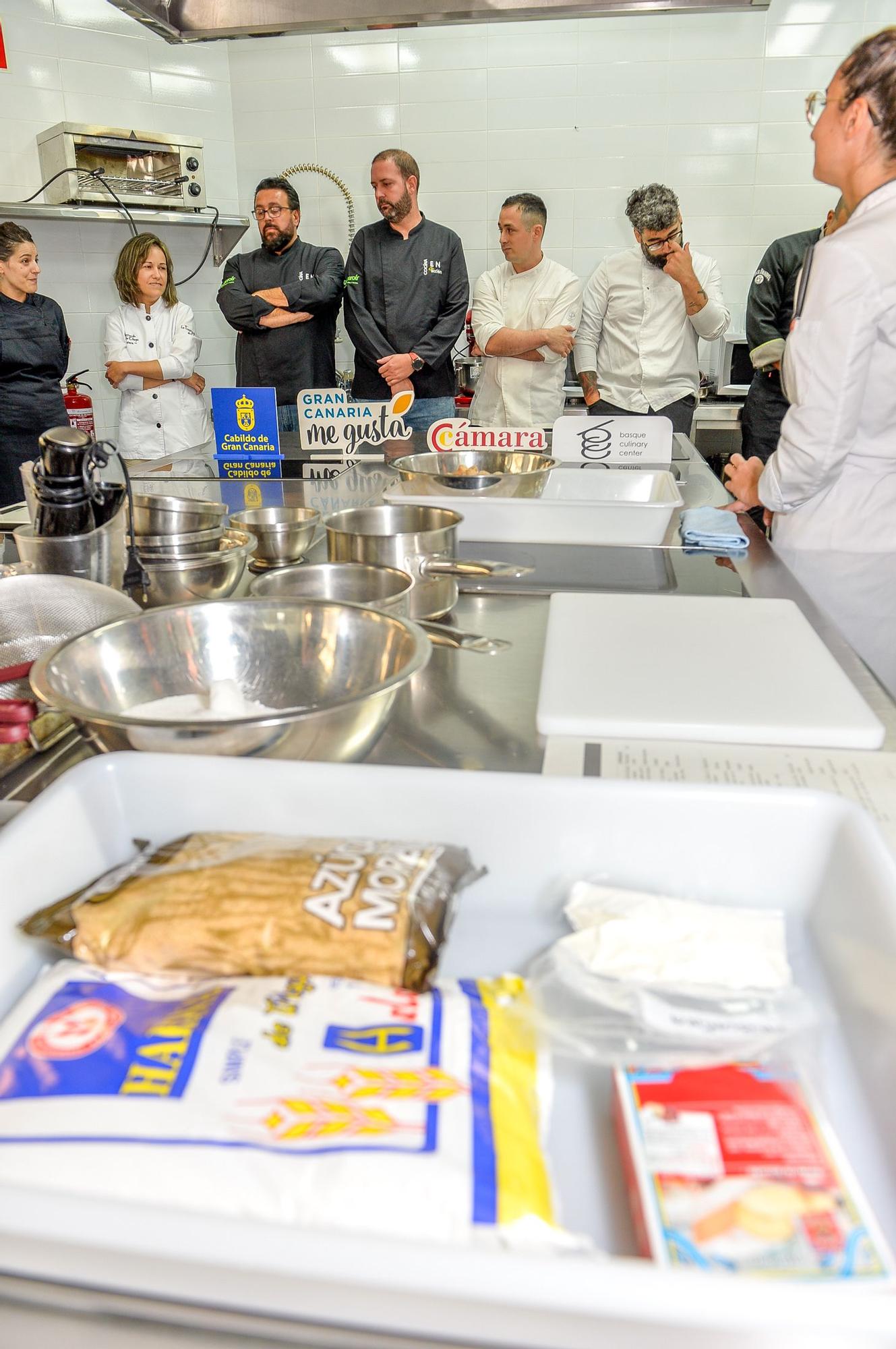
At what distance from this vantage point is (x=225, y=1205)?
31 centimetres

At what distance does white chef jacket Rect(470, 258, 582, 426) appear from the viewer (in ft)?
12.2

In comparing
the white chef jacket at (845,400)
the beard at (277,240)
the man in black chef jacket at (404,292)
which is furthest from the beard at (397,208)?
the white chef jacket at (845,400)

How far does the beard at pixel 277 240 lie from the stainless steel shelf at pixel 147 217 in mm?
707

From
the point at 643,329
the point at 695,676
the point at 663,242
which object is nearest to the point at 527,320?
the point at 643,329

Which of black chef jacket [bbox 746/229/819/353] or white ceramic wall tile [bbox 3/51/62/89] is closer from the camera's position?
black chef jacket [bbox 746/229/819/353]

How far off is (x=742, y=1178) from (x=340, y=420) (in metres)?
1.95

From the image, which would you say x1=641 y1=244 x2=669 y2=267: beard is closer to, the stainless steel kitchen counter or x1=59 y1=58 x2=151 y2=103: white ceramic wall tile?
the stainless steel kitchen counter

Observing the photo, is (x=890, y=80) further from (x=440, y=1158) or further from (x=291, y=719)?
(x=440, y=1158)

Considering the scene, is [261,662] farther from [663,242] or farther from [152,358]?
[152,358]

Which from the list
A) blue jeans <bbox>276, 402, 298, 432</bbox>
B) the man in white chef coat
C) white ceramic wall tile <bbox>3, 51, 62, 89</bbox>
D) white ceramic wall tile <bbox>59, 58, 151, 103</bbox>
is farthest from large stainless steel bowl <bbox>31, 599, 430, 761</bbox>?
white ceramic wall tile <bbox>59, 58, 151, 103</bbox>

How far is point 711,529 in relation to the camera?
1431mm

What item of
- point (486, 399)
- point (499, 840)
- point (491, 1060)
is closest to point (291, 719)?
point (499, 840)

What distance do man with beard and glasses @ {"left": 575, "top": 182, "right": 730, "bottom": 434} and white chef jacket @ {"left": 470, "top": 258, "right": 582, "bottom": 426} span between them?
11 centimetres

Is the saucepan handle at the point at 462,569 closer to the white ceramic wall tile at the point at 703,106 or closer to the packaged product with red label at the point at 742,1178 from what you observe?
the packaged product with red label at the point at 742,1178
